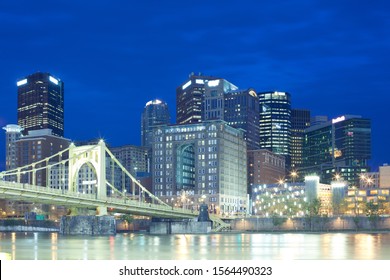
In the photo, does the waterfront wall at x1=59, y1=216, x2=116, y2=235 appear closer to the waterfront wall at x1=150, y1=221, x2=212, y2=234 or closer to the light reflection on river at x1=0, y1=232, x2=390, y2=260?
the waterfront wall at x1=150, y1=221, x2=212, y2=234

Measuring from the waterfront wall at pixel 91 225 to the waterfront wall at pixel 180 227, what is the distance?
21642 mm

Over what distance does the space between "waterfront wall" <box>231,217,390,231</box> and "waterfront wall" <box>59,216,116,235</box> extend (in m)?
48.7

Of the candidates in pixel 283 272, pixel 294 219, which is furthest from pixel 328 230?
pixel 283 272

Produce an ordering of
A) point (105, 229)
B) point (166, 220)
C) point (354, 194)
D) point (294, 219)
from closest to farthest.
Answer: point (105, 229) → point (166, 220) → point (294, 219) → point (354, 194)

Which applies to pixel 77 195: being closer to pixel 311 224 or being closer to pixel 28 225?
pixel 311 224

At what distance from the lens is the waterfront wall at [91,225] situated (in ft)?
371

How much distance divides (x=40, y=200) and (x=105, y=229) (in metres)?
16.3

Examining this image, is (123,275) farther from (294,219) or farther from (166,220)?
(294,219)

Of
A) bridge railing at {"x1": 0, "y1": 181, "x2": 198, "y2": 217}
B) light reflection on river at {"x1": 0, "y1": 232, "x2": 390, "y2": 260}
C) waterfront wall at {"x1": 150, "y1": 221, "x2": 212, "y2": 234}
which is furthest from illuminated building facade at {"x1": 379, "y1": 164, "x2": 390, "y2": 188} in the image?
light reflection on river at {"x1": 0, "y1": 232, "x2": 390, "y2": 260}

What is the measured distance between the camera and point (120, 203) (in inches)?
4500

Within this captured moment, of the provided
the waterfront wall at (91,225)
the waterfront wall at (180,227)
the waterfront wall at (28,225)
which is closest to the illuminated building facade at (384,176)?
the waterfront wall at (180,227)

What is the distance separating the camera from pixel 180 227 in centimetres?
13675

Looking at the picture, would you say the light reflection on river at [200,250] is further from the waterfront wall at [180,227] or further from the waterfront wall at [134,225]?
the waterfront wall at [134,225]

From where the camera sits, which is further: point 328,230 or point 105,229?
point 328,230
